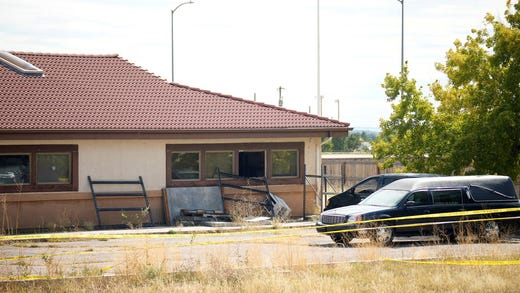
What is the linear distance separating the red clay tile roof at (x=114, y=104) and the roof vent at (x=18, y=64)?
0.65 ft

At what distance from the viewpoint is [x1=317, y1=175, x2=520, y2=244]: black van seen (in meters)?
20.0

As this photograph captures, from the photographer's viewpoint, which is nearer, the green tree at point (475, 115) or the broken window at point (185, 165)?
the green tree at point (475, 115)

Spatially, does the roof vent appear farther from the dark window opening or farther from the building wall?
the dark window opening

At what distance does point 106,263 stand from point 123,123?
10666mm

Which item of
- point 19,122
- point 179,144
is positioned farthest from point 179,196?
point 19,122

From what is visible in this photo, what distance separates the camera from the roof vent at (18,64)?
1135 inches

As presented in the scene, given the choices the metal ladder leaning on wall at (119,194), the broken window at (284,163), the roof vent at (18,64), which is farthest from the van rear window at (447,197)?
the roof vent at (18,64)

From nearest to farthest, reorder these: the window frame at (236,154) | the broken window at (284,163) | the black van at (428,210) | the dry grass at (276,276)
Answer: the dry grass at (276,276), the black van at (428,210), the window frame at (236,154), the broken window at (284,163)

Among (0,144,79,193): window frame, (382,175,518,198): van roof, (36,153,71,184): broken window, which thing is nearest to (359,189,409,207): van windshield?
(382,175,518,198): van roof

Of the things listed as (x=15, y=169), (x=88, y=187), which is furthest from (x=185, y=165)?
(x=15, y=169)

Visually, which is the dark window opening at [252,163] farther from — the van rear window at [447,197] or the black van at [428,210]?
the van rear window at [447,197]

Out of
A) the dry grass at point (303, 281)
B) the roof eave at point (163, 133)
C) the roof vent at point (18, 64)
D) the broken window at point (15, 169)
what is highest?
the roof vent at point (18, 64)

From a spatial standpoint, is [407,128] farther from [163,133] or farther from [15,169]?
[15,169]

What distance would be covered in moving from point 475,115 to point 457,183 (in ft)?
15.9
